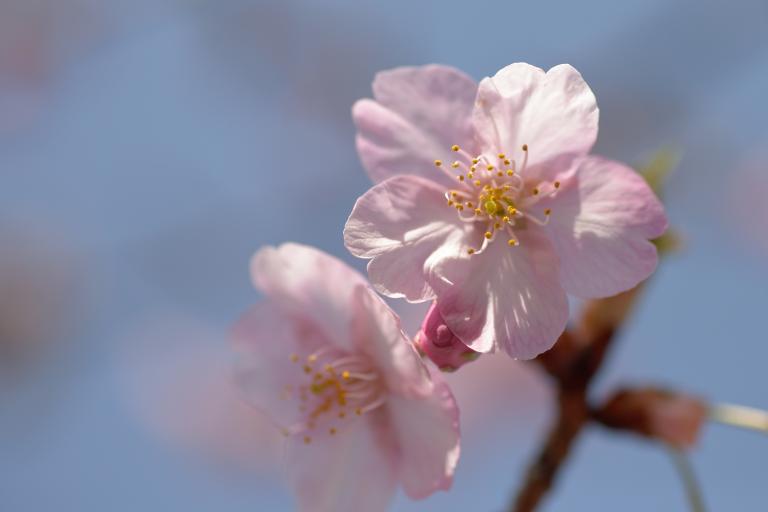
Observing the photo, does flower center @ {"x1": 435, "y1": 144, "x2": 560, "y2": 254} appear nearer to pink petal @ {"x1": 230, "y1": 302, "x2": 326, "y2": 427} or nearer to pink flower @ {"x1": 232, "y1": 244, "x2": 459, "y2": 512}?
pink flower @ {"x1": 232, "y1": 244, "x2": 459, "y2": 512}

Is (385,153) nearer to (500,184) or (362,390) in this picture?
(500,184)

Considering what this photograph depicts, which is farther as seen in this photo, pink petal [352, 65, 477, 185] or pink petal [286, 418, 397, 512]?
pink petal [286, 418, 397, 512]

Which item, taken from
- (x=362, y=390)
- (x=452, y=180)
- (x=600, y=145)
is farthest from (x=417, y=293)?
(x=600, y=145)

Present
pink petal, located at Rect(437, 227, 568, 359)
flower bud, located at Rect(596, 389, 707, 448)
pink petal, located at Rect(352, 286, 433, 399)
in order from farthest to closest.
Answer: flower bud, located at Rect(596, 389, 707, 448), pink petal, located at Rect(352, 286, 433, 399), pink petal, located at Rect(437, 227, 568, 359)

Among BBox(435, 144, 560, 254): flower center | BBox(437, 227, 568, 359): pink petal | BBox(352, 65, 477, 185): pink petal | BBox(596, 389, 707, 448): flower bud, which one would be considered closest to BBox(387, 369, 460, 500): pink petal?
BBox(437, 227, 568, 359): pink petal

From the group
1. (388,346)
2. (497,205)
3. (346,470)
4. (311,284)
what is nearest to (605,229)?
(497,205)

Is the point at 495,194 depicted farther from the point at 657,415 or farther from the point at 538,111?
the point at 657,415
